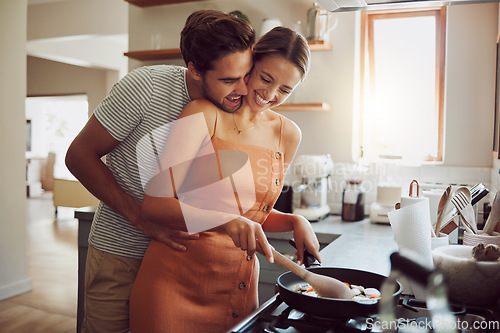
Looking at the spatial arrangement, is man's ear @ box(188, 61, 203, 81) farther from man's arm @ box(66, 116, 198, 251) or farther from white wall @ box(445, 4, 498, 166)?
white wall @ box(445, 4, 498, 166)

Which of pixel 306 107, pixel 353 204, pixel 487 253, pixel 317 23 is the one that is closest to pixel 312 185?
pixel 353 204

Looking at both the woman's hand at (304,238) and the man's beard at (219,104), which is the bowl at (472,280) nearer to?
the woman's hand at (304,238)

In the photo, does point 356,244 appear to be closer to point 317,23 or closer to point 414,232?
point 414,232

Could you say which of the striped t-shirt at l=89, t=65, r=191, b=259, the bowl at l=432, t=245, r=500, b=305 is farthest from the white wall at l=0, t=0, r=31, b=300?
the bowl at l=432, t=245, r=500, b=305

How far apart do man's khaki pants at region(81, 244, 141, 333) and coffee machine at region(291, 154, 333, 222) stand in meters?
1.45

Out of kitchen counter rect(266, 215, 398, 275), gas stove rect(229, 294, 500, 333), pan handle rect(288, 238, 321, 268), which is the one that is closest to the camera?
gas stove rect(229, 294, 500, 333)

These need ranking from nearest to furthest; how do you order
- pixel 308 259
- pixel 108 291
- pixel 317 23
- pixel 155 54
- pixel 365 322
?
pixel 365 322 → pixel 308 259 → pixel 108 291 → pixel 317 23 → pixel 155 54

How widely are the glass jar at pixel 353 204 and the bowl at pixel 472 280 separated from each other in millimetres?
1773

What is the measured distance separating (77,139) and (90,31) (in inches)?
187

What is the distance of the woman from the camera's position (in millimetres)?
1172

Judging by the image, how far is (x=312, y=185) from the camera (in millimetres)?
2857

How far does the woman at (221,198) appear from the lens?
1.17 meters

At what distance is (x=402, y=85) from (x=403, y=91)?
0.04m

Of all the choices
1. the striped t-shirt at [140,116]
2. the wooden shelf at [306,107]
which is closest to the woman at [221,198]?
the striped t-shirt at [140,116]
